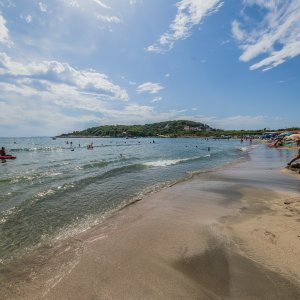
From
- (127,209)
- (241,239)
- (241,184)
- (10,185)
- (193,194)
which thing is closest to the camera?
(241,239)

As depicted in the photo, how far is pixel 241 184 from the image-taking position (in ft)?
57.5

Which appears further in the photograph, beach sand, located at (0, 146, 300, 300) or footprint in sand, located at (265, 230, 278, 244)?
footprint in sand, located at (265, 230, 278, 244)

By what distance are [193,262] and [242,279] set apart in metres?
1.27

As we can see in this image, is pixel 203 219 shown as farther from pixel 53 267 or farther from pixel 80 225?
pixel 53 267

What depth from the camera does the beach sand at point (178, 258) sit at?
5.43 m

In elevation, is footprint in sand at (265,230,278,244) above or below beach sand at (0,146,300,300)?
above

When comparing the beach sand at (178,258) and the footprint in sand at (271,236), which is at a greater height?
the footprint in sand at (271,236)

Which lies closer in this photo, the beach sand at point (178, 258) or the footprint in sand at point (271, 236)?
the beach sand at point (178, 258)

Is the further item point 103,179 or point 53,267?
point 103,179

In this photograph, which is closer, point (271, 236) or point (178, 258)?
point (178, 258)

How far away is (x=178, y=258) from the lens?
6.78 m

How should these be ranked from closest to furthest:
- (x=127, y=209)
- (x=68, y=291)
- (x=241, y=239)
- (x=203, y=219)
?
(x=68, y=291)
(x=241, y=239)
(x=203, y=219)
(x=127, y=209)

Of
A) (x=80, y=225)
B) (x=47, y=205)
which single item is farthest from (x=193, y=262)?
(x=47, y=205)

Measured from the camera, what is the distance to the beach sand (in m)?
5.43
